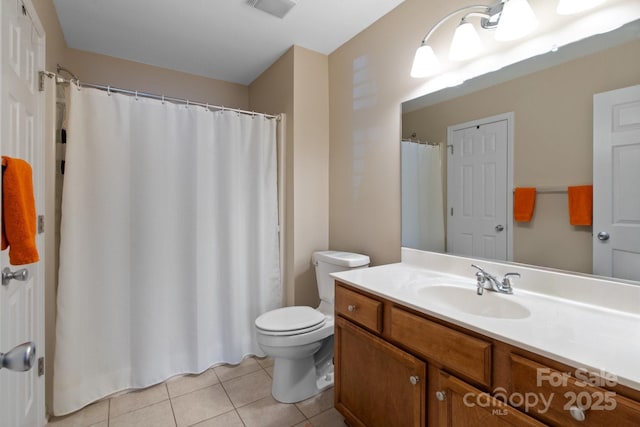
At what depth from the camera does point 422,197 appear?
1.75 meters

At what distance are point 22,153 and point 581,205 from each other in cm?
233

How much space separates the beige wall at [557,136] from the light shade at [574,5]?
6.9 inches

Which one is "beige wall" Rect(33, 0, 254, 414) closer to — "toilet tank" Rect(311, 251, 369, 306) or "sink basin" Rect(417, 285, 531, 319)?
"toilet tank" Rect(311, 251, 369, 306)

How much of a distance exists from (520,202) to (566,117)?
37cm

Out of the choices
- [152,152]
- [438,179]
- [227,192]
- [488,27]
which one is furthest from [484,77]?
[152,152]

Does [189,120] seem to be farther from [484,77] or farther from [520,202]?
[520,202]

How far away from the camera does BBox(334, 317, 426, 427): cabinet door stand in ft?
3.67

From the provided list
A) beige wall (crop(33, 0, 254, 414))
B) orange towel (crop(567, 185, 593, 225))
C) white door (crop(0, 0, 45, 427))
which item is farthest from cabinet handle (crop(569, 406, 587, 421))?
beige wall (crop(33, 0, 254, 414))

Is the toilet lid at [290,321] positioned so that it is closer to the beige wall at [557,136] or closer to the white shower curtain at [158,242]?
the white shower curtain at [158,242]

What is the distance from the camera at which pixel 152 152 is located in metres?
1.95

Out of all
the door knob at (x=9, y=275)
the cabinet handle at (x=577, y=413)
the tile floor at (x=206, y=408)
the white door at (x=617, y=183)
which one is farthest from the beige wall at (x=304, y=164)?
the cabinet handle at (x=577, y=413)

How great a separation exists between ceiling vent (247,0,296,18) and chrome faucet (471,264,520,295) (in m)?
1.87

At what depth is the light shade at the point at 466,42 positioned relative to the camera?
1388 mm

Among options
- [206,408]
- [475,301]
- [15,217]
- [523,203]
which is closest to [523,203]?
[523,203]
